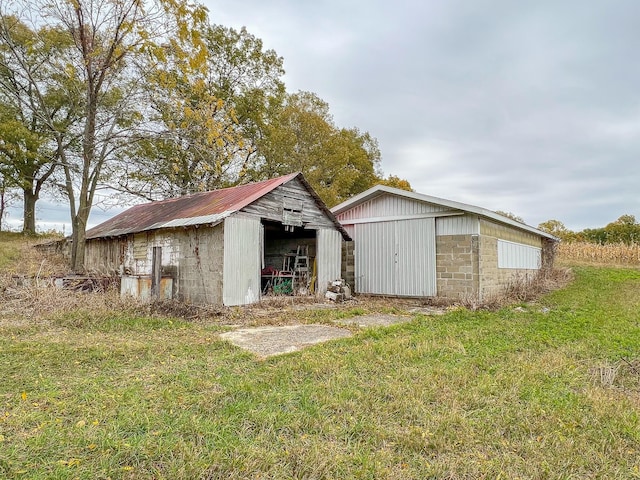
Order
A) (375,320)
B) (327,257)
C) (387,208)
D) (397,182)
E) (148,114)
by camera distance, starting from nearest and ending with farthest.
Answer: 1. (375,320)
2. (327,257)
3. (387,208)
4. (148,114)
5. (397,182)

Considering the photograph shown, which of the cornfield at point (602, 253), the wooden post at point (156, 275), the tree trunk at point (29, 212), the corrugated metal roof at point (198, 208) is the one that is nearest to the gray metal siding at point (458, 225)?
the corrugated metal roof at point (198, 208)

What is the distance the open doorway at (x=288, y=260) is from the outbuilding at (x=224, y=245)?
4 centimetres

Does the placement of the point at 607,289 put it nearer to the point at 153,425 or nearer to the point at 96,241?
the point at 153,425

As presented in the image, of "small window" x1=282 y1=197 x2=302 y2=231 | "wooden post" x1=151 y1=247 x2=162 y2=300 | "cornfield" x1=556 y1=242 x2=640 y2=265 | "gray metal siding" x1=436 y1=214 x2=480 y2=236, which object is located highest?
"small window" x1=282 y1=197 x2=302 y2=231

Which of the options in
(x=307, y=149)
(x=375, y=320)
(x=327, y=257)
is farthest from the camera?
(x=307, y=149)

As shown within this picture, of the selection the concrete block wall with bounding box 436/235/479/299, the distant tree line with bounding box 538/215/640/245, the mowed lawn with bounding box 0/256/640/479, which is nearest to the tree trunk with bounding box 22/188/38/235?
the mowed lawn with bounding box 0/256/640/479

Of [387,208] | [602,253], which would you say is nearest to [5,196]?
[387,208]

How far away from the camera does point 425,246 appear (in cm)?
1102

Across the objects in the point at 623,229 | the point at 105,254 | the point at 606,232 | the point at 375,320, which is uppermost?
the point at 623,229

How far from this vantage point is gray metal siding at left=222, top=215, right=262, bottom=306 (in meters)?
8.63

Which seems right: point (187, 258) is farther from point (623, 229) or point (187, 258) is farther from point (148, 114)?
point (623, 229)

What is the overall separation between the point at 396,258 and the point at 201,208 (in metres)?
5.98

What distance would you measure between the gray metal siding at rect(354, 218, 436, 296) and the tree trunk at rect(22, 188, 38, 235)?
795 inches

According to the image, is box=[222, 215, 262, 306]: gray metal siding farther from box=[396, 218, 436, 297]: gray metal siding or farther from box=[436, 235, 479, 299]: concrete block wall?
box=[436, 235, 479, 299]: concrete block wall
